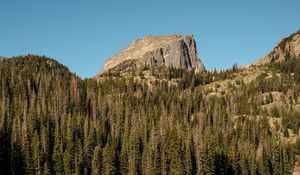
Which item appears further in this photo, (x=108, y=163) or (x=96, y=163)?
(x=96, y=163)

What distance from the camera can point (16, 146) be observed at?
14725 centimetres

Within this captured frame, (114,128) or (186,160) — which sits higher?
(114,128)

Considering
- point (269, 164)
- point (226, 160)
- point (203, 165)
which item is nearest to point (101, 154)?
point (203, 165)

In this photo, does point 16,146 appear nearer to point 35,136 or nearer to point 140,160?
point 35,136

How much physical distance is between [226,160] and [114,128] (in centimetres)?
4887

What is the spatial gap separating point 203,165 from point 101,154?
32.5 meters

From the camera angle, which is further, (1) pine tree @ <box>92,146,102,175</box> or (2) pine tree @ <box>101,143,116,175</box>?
(1) pine tree @ <box>92,146,102,175</box>

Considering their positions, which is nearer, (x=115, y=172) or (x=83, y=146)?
(x=115, y=172)

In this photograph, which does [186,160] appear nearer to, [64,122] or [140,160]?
[140,160]

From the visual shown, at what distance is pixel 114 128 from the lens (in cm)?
19750

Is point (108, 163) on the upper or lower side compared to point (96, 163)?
lower

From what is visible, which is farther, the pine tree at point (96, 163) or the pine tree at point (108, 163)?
the pine tree at point (96, 163)

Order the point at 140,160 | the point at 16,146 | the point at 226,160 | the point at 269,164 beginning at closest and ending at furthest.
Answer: the point at 16,146 → the point at 140,160 → the point at 226,160 → the point at 269,164

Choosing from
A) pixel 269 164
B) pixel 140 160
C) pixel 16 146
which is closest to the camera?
pixel 16 146
